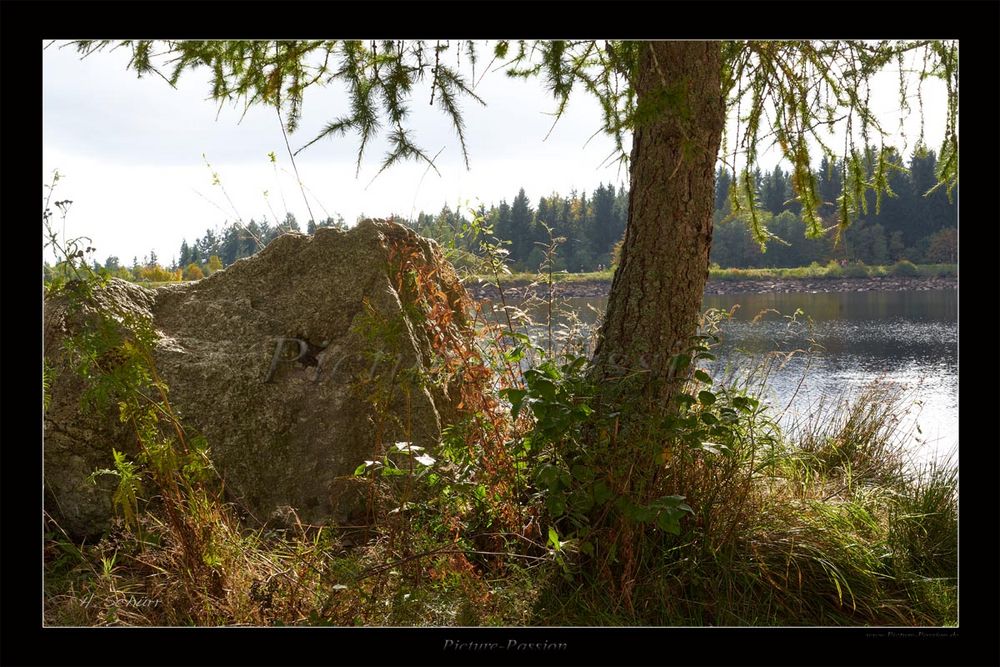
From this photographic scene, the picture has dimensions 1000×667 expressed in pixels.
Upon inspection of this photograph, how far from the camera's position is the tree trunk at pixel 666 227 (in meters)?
2.81

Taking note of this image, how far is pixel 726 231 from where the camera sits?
67.7 ft

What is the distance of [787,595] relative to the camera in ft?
8.52

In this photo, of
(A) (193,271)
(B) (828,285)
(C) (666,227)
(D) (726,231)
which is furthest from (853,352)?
(B) (828,285)

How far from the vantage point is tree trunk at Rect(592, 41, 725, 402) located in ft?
9.21

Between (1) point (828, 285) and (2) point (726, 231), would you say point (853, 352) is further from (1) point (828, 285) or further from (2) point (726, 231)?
(1) point (828, 285)

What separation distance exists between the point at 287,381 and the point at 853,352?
888 cm

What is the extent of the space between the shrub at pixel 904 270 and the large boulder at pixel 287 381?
68.1ft

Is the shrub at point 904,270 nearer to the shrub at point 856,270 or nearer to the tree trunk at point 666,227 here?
the shrub at point 856,270

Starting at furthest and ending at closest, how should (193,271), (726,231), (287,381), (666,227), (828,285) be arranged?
(828,285) → (726,231) → (193,271) → (287,381) → (666,227)

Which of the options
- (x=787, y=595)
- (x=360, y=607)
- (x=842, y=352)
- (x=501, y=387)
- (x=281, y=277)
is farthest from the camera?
(x=842, y=352)
